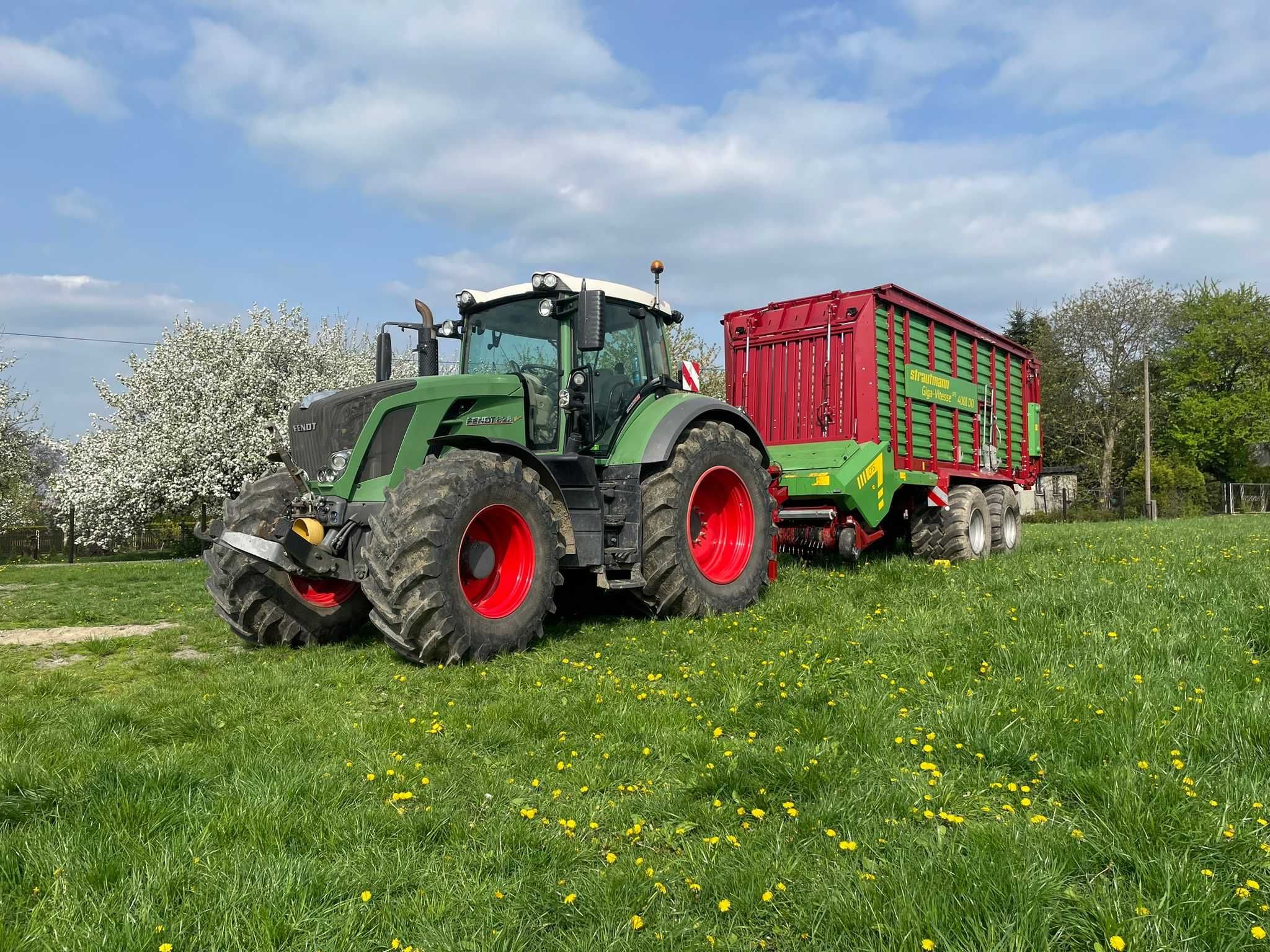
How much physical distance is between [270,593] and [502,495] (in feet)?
6.30

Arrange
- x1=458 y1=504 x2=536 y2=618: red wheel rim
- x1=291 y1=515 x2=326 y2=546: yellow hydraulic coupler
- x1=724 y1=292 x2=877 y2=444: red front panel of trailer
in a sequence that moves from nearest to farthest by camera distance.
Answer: x1=291 y1=515 x2=326 y2=546: yellow hydraulic coupler → x1=458 y1=504 x2=536 y2=618: red wheel rim → x1=724 y1=292 x2=877 y2=444: red front panel of trailer

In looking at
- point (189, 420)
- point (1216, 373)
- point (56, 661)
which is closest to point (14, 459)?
point (189, 420)

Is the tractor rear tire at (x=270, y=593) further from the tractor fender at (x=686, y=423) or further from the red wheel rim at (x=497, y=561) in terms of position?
the tractor fender at (x=686, y=423)

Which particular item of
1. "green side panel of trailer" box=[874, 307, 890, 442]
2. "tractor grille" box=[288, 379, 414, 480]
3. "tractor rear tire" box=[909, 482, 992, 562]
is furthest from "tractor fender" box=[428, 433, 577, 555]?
"tractor rear tire" box=[909, 482, 992, 562]

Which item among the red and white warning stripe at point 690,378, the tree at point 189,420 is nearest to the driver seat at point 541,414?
the red and white warning stripe at point 690,378

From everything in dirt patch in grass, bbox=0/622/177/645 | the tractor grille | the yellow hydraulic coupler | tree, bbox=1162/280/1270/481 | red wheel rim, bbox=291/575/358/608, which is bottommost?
dirt patch in grass, bbox=0/622/177/645

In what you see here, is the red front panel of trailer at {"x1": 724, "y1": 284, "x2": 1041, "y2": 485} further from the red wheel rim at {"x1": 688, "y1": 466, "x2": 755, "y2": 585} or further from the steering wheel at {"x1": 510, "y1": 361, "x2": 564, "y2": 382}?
the steering wheel at {"x1": 510, "y1": 361, "x2": 564, "y2": 382}

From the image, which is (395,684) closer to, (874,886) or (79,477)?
(874,886)

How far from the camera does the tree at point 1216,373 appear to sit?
41656mm

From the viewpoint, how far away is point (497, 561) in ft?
20.1

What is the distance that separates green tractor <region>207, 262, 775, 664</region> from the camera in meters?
5.45

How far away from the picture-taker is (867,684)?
4.51m

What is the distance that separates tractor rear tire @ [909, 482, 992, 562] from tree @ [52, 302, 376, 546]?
1583 cm

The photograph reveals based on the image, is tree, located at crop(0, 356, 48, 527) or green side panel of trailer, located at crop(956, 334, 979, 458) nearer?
green side panel of trailer, located at crop(956, 334, 979, 458)
